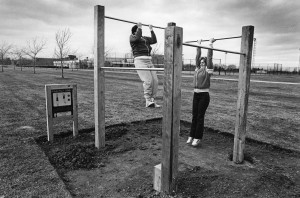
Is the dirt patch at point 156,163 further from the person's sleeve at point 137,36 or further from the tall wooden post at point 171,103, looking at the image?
the person's sleeve at point 137,36

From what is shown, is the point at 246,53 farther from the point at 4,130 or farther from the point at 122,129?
the point at 4,130

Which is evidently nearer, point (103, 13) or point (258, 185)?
point (258, 185)

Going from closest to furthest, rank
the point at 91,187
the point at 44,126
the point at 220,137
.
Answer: the point at 91,187
the point at 220,137
the point at 44,126

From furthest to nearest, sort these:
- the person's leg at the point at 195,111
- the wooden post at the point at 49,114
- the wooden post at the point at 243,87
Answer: the wooden post at the point at 49,114 → the person's leg at the point at 195,111 → the wooden post at the point at 243,87

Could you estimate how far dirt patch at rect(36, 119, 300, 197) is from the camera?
7.53 feet

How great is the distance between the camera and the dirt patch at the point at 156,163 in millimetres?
2295

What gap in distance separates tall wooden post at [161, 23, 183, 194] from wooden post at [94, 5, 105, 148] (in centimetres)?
141

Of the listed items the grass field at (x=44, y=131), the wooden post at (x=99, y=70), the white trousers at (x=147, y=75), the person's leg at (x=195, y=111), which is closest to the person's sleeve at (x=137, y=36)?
the white trousers at (x=147, y=75)

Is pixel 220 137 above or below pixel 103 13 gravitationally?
below

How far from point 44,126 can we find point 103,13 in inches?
98.0

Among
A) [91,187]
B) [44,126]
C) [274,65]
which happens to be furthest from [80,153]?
[274,65]

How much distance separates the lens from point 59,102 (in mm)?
3713

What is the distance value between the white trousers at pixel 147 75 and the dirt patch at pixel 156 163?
235 centimetres

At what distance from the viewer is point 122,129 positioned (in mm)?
4211
